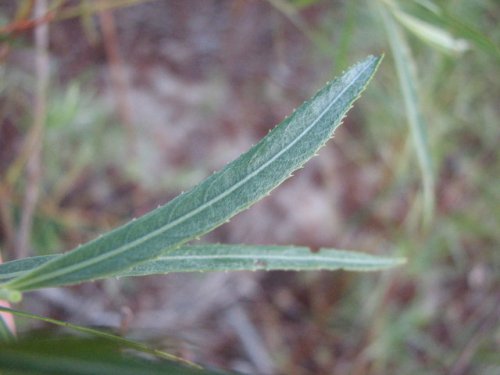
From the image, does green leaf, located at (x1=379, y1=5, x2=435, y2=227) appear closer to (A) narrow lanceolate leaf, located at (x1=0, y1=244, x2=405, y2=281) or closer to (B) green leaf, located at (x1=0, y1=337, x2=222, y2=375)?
(A) narrow lanceolate leaf, located at (x1=0, y1=244, x2=405, y2=281)

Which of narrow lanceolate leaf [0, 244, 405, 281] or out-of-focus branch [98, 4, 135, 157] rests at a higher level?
out-of-focus branch [98, 4, 135, 157]

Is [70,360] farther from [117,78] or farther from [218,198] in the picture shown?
[117,78]

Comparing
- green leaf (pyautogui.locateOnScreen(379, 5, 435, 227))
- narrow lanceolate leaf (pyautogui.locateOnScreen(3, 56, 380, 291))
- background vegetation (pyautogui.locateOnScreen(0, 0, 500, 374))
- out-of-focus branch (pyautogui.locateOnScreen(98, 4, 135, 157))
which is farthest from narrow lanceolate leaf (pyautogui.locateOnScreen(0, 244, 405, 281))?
out-of-focus branch (pyautogui.locateOnScreen(98, 4, 135, 157))

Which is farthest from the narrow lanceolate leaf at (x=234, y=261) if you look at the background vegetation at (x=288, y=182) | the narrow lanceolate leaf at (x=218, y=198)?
the background vegetation at (x=288, y=182)

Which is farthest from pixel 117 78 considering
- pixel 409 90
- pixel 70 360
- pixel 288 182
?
pixel 70 360

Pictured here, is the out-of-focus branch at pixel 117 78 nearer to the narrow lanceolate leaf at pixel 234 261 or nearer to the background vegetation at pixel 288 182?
the background vegetation at pixel 288 182

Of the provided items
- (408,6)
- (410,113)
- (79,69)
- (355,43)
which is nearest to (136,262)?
(410,113)
